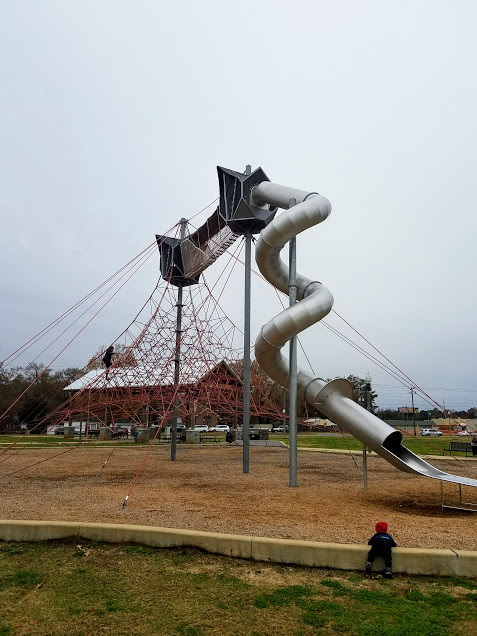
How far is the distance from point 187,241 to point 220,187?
153 inches

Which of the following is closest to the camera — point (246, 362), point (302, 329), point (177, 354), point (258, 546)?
point (258, 546)

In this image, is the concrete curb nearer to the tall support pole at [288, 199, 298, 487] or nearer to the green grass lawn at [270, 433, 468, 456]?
the tall support pole at [288, 199, 298, 487]

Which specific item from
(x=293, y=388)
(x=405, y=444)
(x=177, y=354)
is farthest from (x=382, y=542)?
(x=405, y=444)

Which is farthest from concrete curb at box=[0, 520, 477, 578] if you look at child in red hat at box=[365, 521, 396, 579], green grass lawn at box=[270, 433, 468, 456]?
green grass lawn at box=[270, 433, 468, 456]

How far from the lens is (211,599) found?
5410mm

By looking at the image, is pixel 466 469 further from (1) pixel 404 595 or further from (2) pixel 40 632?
(2) pixel 40 632

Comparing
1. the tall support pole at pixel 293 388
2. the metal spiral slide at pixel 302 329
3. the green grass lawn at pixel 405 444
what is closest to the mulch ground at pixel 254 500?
the tall support pole at pixel 293 388

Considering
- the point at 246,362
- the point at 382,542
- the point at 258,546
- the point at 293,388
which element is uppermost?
the point at 246,362

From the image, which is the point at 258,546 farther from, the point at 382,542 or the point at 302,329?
the point at 302,329

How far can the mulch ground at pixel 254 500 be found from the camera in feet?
27.0

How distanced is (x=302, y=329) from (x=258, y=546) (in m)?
7.44

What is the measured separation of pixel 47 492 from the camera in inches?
492

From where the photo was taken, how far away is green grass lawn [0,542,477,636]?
4730 mm

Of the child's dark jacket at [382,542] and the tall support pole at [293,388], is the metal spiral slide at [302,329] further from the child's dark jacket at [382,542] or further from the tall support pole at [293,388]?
the child's dark jacket at [382,542]
